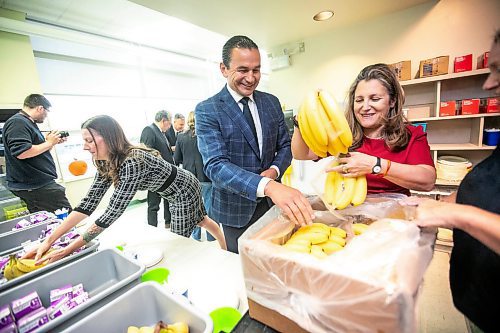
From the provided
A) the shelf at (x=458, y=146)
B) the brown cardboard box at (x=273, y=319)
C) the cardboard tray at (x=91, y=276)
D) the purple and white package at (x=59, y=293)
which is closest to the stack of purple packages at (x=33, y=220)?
the cardboard tray at (x=91, y=276)

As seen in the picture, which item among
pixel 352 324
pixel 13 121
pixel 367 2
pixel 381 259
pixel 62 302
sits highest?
pixel 367 2

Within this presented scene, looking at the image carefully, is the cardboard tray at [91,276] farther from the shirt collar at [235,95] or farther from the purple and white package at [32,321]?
the shirt collar at [235,95]

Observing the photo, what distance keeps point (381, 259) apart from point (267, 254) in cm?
24

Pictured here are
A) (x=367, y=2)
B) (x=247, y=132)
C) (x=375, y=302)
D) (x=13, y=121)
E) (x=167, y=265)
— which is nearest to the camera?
(x=375, y=302)

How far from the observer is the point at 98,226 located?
1242mm

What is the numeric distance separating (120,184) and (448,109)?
343 cm

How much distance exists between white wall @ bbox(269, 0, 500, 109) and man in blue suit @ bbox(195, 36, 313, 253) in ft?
7.93

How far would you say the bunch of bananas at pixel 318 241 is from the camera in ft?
2.04

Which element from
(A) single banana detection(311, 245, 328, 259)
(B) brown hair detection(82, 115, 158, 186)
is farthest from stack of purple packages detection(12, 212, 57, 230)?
(A) single banana detection(311, 245, 328, 259)

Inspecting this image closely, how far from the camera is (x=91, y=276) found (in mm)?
1065

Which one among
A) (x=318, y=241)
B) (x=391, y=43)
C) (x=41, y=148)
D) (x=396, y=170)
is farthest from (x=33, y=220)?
(x=391, y=43)

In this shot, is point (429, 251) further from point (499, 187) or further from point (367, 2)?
point (367, 2)

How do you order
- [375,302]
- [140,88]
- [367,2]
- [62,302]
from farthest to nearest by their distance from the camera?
[140,88]
[367,2]
[62,302]
[375,302]

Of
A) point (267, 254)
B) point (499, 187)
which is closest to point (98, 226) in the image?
point (267, 254)
